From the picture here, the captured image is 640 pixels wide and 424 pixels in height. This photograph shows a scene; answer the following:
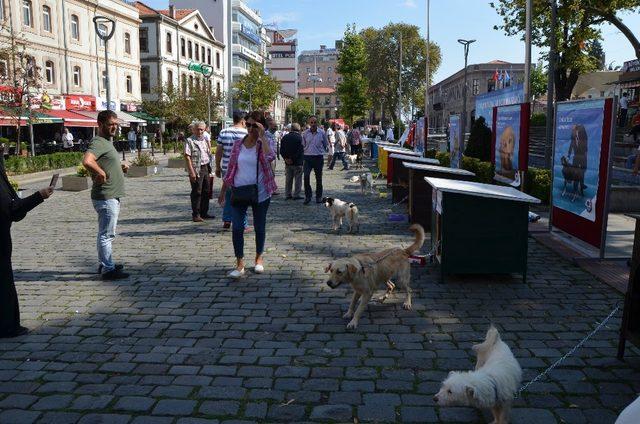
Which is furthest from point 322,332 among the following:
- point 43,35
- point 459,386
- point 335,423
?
point 43,35

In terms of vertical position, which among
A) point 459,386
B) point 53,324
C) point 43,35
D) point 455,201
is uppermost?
point 43,35

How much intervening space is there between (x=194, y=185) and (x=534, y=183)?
23.8 ft

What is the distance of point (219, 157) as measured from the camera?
862cm

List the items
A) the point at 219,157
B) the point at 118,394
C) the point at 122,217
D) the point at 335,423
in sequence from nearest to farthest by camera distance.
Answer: the point at 335,423 < the point at 118,394 < the point at 219,157 < the point at 122,217

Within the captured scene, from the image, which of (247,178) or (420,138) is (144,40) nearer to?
(420,138)

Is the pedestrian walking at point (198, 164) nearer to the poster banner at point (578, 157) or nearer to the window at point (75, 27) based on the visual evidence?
the poster banner at point (578, 157)

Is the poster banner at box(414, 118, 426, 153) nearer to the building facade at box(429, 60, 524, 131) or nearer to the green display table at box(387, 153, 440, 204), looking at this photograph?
the green display table at box(387, 153, 440, 204)

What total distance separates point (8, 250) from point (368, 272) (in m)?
3.06

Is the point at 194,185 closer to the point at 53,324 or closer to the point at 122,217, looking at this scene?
the point at 122,217

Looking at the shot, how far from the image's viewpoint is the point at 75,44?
4025cm

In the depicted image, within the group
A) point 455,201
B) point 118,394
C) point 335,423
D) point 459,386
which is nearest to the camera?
point 459,386

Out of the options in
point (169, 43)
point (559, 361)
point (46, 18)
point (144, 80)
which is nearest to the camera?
point (559, 361)

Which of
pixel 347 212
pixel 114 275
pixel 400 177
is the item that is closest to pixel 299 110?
pixel 400 177

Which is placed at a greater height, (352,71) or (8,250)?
(352,71)
